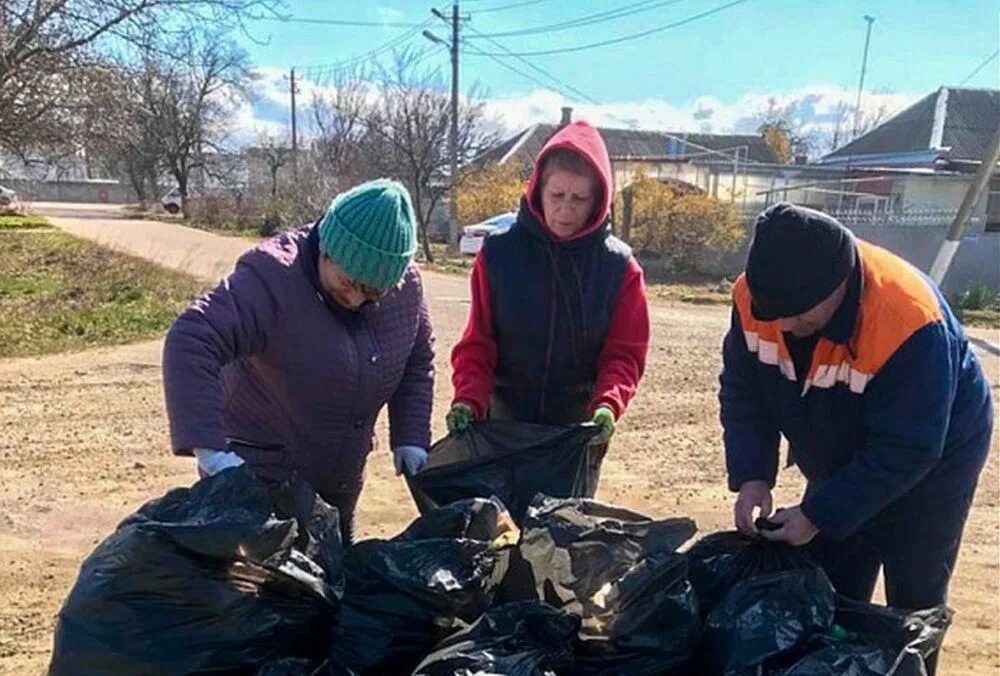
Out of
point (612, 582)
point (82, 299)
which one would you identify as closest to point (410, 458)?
point (612, 582)

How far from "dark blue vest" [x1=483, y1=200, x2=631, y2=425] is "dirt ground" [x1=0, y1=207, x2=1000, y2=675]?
174 centimetres

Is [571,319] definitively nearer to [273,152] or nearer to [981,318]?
[981,318]

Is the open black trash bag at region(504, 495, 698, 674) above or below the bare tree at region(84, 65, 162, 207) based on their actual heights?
below

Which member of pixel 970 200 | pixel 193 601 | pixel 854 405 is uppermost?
pixel 970 200

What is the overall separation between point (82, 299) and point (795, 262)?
1051cm

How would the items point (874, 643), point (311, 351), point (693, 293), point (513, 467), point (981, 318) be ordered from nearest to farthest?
point (874, 643), point (311, 351), point (513, 467), point (981, 318), point (693, 293)

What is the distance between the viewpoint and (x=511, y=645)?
1.50m

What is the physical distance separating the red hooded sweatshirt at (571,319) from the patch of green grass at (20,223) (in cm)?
2339

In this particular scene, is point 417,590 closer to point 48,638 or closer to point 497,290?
point 497,290

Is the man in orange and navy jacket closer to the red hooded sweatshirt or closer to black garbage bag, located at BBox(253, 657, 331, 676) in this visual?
the red hooded sweatshirt

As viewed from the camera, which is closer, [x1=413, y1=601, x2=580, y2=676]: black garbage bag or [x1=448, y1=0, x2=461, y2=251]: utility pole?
[x1=413, y1=601, x2=580, y2=676]: black garbage bag

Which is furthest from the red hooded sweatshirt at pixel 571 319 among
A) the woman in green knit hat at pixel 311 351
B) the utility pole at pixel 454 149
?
the utility pole at pixel 454 149

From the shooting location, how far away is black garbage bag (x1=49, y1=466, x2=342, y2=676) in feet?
5.18

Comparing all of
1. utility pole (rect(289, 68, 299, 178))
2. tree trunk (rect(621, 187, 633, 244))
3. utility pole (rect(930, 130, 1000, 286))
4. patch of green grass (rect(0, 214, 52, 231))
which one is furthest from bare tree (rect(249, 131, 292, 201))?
utility pole (rect(930, 130, 1000, 286))
